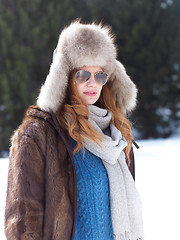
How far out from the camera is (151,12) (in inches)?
432

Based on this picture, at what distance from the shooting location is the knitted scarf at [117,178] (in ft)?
4.65

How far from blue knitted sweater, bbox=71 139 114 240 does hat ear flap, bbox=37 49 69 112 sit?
0.18 metres

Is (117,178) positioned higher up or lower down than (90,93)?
lower down

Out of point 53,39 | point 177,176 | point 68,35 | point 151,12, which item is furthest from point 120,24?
point 68,35

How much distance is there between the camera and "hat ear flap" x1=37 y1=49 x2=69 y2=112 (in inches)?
53.1

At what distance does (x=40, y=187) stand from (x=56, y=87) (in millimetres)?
442

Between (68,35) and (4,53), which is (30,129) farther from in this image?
(4,53)

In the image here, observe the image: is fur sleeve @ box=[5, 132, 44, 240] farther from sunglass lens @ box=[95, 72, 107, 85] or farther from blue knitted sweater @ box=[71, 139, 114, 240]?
sunglass lens @ box=[95, 72, 107, 85]

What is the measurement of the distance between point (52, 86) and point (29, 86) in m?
8.61

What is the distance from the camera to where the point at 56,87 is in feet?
4.53

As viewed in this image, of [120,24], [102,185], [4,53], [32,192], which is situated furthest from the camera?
[120,24]

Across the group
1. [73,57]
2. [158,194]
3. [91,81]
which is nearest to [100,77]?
[91,81]

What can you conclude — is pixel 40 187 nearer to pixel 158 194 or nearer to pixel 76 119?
pixel 76 119

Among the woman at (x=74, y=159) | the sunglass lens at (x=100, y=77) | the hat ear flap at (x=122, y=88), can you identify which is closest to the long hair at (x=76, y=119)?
the woman at (x=74, y=159)
